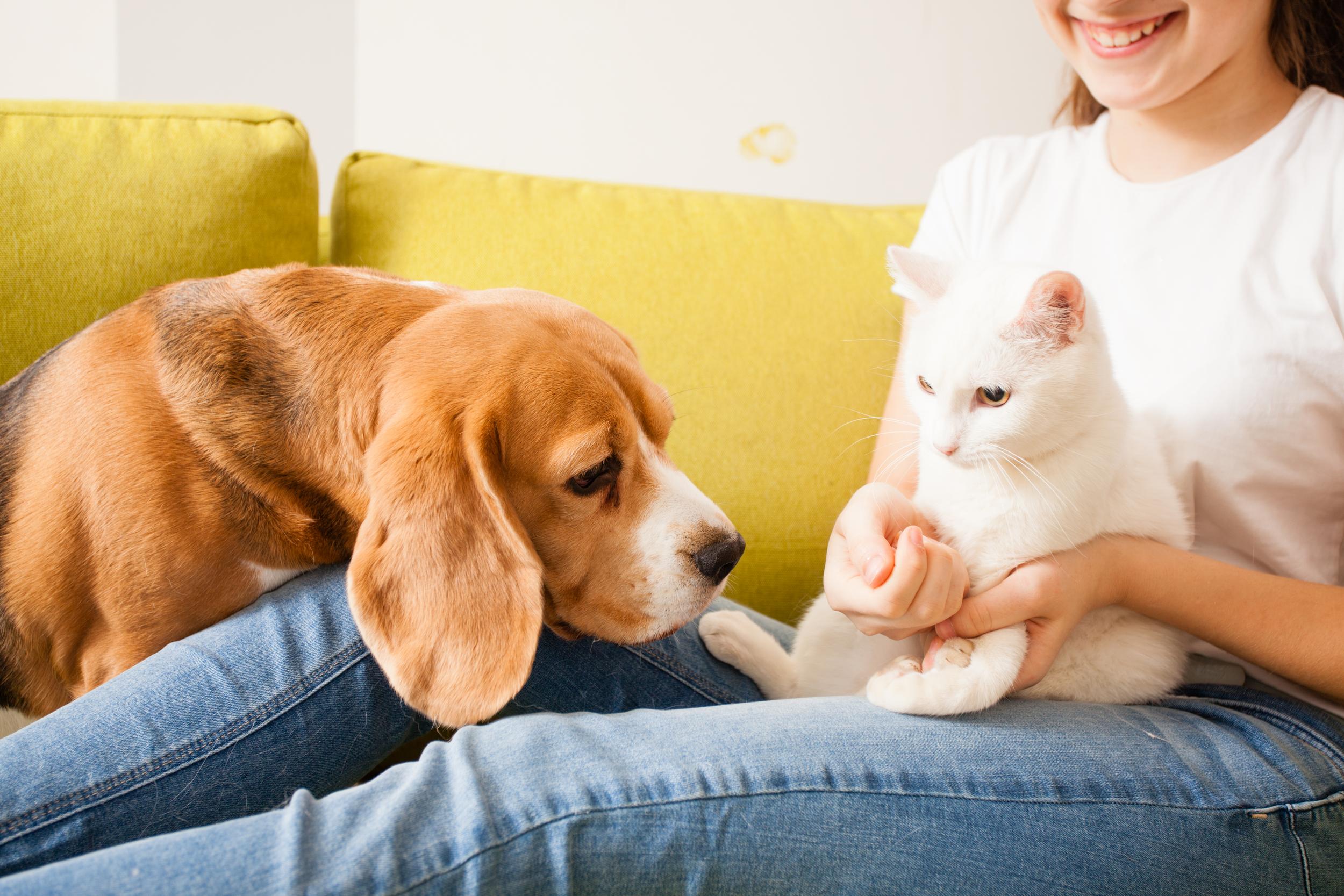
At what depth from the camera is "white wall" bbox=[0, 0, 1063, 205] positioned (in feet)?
8.52

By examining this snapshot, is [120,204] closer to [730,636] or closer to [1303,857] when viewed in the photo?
[730,636]

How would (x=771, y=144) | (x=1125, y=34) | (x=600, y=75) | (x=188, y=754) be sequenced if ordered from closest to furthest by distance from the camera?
(x=188, y=754)
(x=1125, y=34)
(x=600, y=75)
(x=771, y=144)

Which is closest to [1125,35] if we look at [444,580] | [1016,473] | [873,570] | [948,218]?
[948,218]

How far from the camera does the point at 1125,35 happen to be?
4.93 ft

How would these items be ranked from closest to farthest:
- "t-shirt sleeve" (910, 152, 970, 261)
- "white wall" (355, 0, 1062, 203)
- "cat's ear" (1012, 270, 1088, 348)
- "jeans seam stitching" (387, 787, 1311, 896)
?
"jeans seam stitching" (387, 787, 1311, 896), "cat's ear" (1012, 270, 1088, 348), "t-shirt sleeve" (910, 152, 970, 261), "white wall" (355, 0, 1062, 203)

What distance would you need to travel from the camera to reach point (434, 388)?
124cm

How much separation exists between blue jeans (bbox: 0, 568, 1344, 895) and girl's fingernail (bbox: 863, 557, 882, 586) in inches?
6.7

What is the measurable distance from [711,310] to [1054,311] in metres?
0.98

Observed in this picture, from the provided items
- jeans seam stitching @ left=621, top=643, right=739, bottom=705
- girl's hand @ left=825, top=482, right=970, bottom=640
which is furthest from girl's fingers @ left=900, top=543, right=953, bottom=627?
jeans seam stitching @ left=621, top=643, right=739, bottom=705

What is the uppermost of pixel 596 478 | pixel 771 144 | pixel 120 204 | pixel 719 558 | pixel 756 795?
pixel 771 144

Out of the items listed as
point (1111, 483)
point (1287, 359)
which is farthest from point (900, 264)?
point (1287, 359)

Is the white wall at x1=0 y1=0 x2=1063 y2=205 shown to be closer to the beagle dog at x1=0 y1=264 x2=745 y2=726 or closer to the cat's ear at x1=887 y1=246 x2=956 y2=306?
the beagle dog at x1=0 y1=264 x2=745 y2=726

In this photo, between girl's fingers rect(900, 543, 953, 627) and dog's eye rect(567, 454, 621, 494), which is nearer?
girl's fingers rect(900, 543, 953, 627)

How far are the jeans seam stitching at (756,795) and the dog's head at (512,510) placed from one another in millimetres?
224
